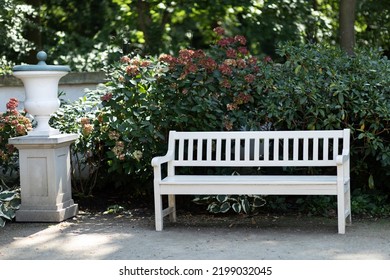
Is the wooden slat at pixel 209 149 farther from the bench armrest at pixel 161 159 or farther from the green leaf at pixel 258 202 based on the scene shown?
the green leaf at pixel 258 202

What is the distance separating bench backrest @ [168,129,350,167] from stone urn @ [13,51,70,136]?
1.22 meters

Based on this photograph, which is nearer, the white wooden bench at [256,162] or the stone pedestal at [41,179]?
the white wooden bench at [256,162]

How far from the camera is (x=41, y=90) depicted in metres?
7.66

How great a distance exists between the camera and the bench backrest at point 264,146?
732cm

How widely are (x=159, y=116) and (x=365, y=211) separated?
2.26 m

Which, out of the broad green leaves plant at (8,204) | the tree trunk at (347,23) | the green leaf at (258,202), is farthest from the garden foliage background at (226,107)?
the tree trunk at (347,23)

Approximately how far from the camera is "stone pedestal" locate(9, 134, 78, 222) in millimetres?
7535

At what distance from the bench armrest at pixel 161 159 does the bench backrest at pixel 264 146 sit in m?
0.07

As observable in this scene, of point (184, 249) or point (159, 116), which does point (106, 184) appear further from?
point (184, 249)

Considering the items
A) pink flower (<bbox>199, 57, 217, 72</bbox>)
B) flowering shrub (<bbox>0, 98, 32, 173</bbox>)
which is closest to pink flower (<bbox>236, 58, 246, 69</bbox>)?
pink flower (<bbox>199, 57, 217, 72</bbox>)

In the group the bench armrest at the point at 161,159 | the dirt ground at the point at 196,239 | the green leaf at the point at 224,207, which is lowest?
the dirt ground at the point at 196,239

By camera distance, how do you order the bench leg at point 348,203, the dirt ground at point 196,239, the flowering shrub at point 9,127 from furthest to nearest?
the flowering shrub at point 9,127 → the bench leg at point 348,203 → the dirt ground at point 196,239

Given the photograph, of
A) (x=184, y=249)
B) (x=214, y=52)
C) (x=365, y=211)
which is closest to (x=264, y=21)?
(x=214, y=52)

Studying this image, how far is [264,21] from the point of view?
44.1 feet
